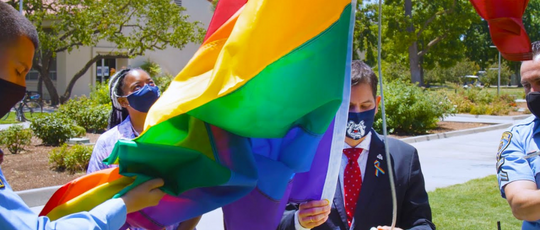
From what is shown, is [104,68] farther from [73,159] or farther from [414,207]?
[414,207]

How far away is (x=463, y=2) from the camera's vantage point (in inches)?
1224

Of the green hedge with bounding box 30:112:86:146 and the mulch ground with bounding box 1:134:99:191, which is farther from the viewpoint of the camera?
the green hedge with bounding box 30:112:86:146

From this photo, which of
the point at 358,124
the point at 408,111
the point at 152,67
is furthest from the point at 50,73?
the point at 358,124

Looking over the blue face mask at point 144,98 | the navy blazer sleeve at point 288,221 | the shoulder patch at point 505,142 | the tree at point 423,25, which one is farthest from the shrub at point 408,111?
the navy blazer sleeve at point 288,221

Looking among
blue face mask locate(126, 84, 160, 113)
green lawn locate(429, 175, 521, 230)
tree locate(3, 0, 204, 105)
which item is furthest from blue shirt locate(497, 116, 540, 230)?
tree locate(3, 0, 204, 105)

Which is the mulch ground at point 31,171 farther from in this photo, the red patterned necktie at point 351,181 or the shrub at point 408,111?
the shrub at point 408,111

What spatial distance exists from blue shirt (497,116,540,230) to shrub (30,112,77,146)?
38.5 feet

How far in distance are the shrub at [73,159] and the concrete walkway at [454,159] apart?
1.83 metres

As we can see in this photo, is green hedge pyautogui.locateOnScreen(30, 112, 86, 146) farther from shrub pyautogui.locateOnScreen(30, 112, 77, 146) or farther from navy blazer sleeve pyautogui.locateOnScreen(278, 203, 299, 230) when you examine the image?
navy blazer sleeve pyautogui.locateOnScreen(278, 203, 299, 230)

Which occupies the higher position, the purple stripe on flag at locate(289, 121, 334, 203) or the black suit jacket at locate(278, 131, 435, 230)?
the purple stripe on flag at locate(289, 121, 334, 203)

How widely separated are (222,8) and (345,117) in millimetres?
683

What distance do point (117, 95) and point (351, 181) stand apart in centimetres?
184

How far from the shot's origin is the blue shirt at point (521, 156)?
8.66ft

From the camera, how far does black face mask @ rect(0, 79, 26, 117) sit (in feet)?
5.98
